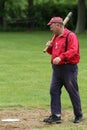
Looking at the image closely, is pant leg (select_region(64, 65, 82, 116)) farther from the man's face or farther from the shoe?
the man's face

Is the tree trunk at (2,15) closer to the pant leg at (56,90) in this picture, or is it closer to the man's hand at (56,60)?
the pant leg at (56,90)

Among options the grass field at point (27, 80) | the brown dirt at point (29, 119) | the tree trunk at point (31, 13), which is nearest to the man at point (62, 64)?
the brown dirt at point (29, 119)

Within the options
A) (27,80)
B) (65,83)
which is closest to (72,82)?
(65,83)

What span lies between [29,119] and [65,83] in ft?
3.56

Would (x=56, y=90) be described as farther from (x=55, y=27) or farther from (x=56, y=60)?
(x=55, y=27)

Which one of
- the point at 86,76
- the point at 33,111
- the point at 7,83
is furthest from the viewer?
the point at 86,76

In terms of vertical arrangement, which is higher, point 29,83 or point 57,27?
point 57,27

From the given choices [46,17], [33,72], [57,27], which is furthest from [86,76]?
[46,17]

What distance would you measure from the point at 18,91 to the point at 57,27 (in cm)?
439

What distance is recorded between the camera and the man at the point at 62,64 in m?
8.77

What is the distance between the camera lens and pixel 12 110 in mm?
10461

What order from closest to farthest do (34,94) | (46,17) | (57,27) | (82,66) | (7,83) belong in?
(57,27), (34,94), (7,83), (82,66), (46,17)

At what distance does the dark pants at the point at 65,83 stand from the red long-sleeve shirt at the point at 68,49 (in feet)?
0.52

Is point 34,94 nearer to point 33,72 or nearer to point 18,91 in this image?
point 18,91
